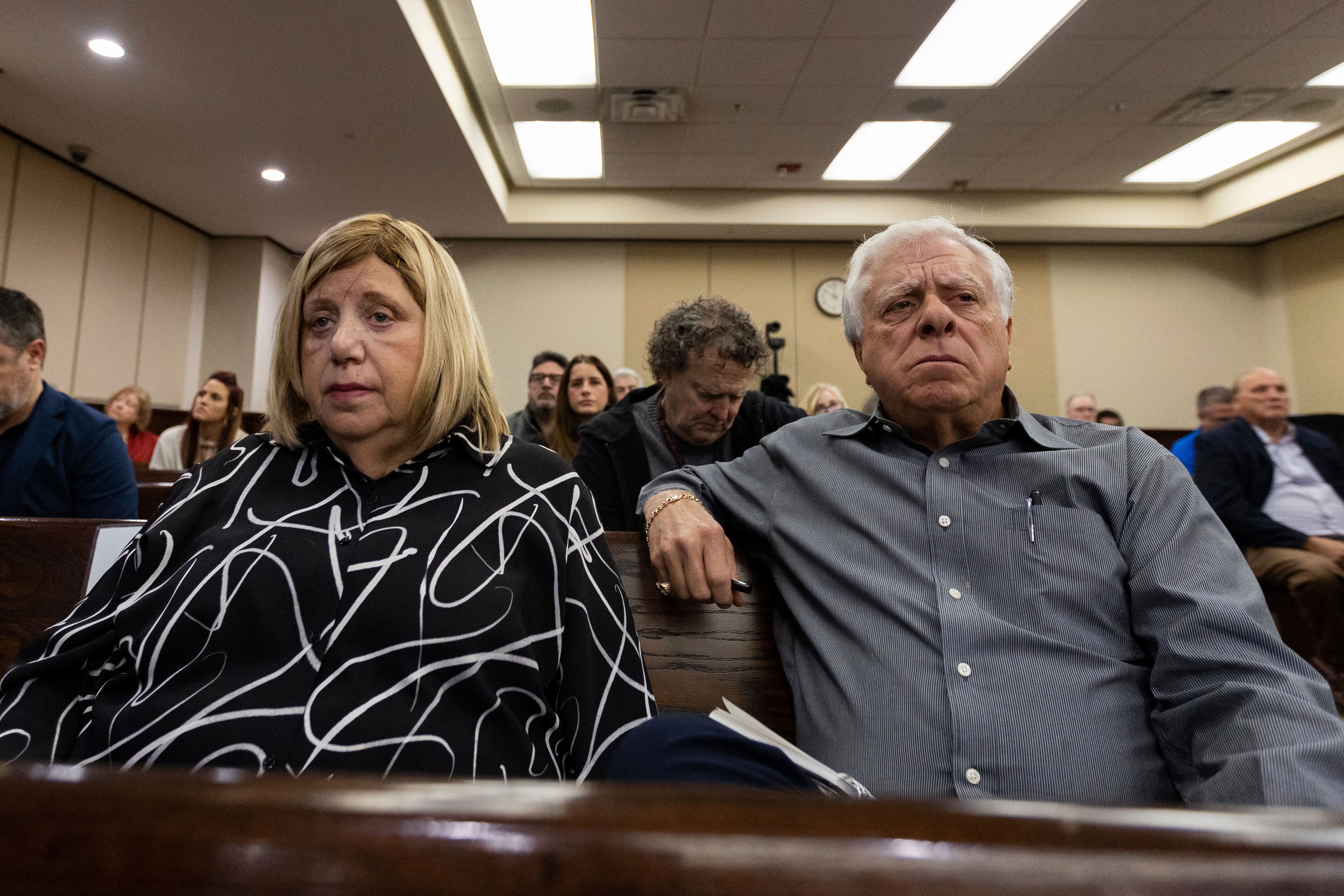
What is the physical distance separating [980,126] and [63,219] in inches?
279

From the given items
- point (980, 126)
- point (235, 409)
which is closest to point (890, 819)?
point (235, 409)

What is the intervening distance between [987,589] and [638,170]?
6290 mm

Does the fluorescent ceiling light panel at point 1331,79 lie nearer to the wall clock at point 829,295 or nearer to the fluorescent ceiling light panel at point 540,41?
the wall clock at point 829,295

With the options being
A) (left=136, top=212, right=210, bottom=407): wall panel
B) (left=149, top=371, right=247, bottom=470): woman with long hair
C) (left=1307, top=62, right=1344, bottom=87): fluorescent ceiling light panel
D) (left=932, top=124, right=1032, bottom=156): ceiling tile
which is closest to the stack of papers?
(left=149, top=371, right=247, bottom=470): woman with long hair

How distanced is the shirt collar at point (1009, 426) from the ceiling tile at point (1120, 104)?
16.7 ft

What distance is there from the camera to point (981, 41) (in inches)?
184

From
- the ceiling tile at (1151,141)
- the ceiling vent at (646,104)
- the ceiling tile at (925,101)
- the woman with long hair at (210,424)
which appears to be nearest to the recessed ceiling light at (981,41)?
the ceiling tile at (925,101)

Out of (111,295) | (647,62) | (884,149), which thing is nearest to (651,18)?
(647,62)

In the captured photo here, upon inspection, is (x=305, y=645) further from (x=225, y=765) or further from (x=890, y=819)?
(x=890, y=819)

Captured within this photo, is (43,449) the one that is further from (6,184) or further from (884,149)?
(884,149)

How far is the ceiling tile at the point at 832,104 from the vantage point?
5.19m

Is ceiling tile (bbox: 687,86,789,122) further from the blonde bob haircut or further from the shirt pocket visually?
the shirt pocket

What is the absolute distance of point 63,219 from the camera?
562 centimetres

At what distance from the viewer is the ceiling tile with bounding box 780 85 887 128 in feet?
17.0
